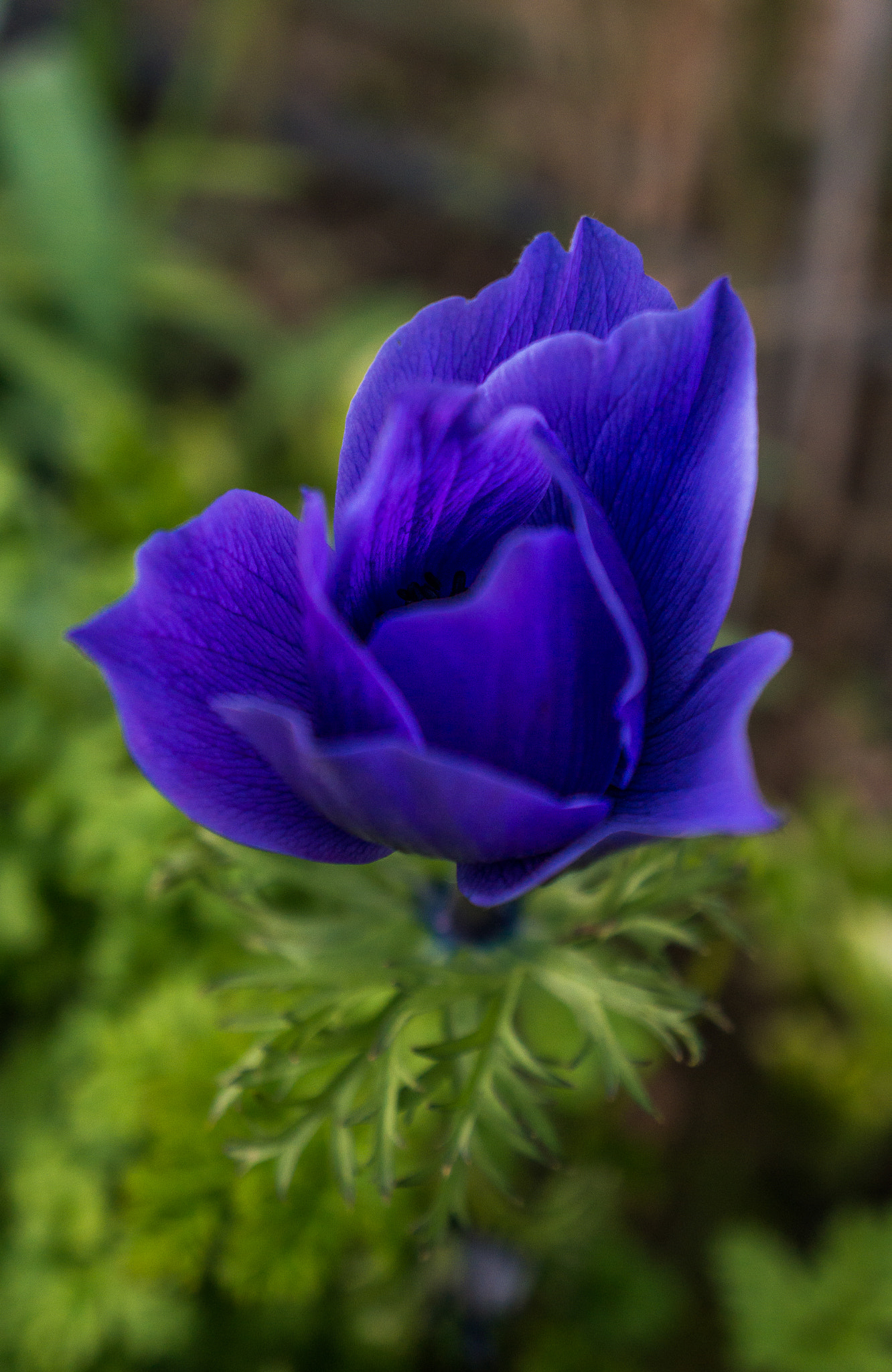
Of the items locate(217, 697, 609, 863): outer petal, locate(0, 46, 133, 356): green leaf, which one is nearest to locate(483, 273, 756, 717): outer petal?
locate(217, 697, 609, 863): outer petal

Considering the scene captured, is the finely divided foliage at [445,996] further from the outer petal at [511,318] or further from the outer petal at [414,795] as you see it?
the outer petal at [511,318]

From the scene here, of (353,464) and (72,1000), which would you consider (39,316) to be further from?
(353,464)

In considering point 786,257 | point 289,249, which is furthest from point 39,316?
point 786,257

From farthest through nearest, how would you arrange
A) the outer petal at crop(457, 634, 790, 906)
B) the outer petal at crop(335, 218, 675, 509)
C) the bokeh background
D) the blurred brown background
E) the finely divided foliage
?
the blurred brown background → the bokeh background → the finely divided foliage → the outer petal at crop(335, 218, 675, 509) → the outer petal at crop(457, 634, 790, 906)

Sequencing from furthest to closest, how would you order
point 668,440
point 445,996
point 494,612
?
point 445,996
point 668,440
point 494,612

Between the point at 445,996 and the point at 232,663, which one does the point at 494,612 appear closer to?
the point at 232,663

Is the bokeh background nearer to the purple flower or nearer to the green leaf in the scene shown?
the green leaf

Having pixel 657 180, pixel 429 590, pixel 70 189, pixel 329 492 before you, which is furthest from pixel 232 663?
pixel 657 180

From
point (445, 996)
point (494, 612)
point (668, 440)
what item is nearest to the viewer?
point (494, 612)
